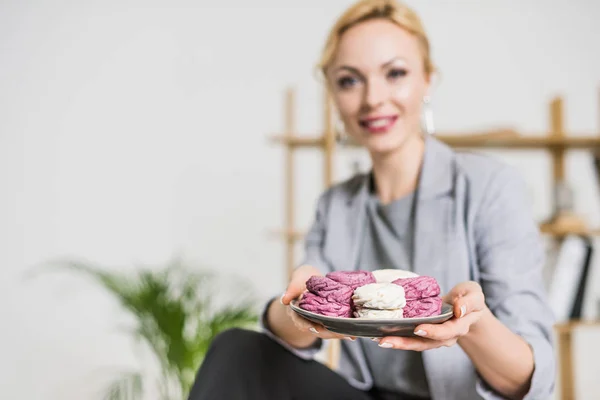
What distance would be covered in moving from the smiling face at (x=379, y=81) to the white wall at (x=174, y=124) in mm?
1178

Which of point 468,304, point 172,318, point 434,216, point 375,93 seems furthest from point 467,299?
point 172,318

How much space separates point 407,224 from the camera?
1108 millimetres

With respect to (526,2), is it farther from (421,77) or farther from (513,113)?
(421,77)

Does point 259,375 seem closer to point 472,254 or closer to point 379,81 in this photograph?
point 472,254

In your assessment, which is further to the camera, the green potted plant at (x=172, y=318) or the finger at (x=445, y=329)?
the green potted plant at (x=172, y=318)

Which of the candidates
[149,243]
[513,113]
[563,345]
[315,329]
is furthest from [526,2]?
[315,329]

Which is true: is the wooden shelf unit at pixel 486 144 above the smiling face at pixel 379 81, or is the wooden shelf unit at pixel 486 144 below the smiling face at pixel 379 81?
below

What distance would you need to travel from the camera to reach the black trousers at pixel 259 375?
92cm

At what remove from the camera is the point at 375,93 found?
104cm

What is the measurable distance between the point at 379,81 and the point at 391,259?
14.5 inches

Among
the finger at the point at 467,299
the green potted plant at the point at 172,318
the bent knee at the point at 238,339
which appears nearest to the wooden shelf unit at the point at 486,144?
the green potted plant at the point at 172,318

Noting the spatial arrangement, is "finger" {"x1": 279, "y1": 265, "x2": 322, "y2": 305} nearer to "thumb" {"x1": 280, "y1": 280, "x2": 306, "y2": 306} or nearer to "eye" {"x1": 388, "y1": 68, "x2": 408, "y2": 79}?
"thumb" {"x1": 280, "y1": 280, "x2": 306, "y2": 306}

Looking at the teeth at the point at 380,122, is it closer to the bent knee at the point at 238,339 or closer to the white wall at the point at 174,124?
the bent knee at the point at 238,339

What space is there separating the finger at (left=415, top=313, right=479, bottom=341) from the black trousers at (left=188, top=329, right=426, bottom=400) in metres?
0.41
